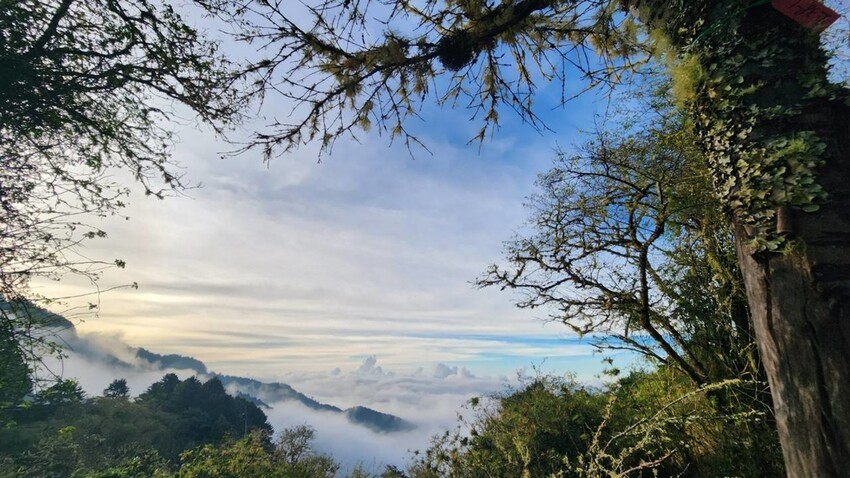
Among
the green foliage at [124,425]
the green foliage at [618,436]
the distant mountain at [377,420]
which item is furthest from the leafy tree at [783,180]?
the distant mountain at [377,420]

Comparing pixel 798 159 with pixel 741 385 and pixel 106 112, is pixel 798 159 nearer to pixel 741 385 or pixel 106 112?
pixel 741 385

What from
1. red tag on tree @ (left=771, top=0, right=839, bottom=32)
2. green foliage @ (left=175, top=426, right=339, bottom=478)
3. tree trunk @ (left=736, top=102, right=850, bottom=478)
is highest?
red tag on tree @ (left=771, top=0, right=839, bottom=32)

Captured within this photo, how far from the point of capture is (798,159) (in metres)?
1.28

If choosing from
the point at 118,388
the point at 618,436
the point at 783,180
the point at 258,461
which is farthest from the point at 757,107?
the point at 118,388

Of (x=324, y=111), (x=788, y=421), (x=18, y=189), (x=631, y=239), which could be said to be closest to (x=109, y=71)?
(x=18, y=189)

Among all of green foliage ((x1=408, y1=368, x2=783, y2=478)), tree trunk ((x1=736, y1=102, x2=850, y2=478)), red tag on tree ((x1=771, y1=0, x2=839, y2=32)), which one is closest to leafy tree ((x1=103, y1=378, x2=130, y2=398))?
green foliage ((x1=408, y1=368, x2=783, y2=478))

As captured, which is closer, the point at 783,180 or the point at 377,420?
the point at 783,180

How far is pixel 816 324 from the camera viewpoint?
3.84 feet

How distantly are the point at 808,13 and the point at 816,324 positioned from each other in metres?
1.24

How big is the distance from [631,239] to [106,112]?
742cm

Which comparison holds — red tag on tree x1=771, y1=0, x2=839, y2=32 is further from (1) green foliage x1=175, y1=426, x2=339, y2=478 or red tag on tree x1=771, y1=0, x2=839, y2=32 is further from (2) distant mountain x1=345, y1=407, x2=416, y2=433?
(2) distant mountain x1=345, y1=407, x2=416, y2=433

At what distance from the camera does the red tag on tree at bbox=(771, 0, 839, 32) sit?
4.54ft

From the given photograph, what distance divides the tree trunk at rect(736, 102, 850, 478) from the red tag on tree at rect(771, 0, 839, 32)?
14.5 inches

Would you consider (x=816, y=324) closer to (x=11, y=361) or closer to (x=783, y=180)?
(x=783, y=180)
